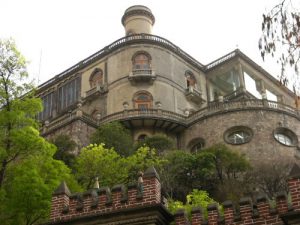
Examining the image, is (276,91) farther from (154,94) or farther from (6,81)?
(6,81)

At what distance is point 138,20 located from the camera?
52.6 m

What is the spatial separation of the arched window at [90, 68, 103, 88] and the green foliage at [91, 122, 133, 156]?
10.7m

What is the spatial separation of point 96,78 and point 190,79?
8666mm

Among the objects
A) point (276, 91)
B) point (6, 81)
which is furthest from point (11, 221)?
point (276, 91)

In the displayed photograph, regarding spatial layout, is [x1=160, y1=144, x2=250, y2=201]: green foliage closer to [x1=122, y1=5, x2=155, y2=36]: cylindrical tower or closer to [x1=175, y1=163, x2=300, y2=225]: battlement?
[x1=175, y1=163, x2=300, y2=225]: battlement

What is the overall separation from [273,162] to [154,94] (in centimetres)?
1286

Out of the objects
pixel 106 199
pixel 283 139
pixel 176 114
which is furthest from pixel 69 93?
pixel 106 199

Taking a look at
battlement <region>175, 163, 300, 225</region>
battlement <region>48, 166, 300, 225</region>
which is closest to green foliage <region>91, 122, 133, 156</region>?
battlement <region>48, 166, 300, 225</region>

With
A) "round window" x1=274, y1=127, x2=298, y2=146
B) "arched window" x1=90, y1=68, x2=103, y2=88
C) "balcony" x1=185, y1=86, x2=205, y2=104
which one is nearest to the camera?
"round window" x1=274, y1=127, x2=298, y2=146

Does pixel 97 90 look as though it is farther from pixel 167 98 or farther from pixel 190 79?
pixel 190 79

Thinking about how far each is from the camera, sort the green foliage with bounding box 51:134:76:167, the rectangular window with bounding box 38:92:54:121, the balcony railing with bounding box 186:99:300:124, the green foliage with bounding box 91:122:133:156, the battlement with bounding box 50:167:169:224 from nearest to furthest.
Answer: the battlement with bounding box 50:167:169:224, the green foliage with bounding box 51:134:76:167, the green foliage with bounding box 91:122:133:156, the balcony railing with bounding box 186:99:300:124, the rectangular window with bounding box 38:92:54:121

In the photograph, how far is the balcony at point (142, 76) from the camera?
45.8m

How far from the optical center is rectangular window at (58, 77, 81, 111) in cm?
5016

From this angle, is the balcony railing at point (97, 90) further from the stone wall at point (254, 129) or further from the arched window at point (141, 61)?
the stone wall at point (254, 129)
